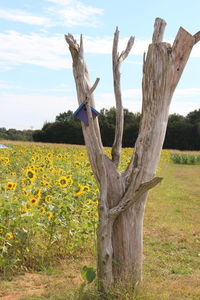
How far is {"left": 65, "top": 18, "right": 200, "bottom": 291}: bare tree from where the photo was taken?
3.23 meters

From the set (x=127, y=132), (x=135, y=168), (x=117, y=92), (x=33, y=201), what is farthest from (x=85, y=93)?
(x=127, y=132)

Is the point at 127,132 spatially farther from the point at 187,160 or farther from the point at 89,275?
the point at 89,275

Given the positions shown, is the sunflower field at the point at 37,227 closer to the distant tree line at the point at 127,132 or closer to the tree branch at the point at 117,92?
the tree branch at the point at 117,92

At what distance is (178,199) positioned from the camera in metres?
10.1

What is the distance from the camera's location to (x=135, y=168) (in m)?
3.31

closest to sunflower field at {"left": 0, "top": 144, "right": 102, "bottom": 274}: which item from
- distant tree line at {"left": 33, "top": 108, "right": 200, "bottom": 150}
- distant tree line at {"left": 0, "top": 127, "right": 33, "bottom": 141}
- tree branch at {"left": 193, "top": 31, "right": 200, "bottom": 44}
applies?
tree branch at {"left": 193, "top": 31, "right": 200, "bottom": 44}

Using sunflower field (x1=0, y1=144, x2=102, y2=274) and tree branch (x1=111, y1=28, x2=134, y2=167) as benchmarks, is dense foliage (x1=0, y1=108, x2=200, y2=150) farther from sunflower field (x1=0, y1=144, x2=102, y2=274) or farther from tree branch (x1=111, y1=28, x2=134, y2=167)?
tree branch (x1=111, y1=28, x2=134, y2=167)

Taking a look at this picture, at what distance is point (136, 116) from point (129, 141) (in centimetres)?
589

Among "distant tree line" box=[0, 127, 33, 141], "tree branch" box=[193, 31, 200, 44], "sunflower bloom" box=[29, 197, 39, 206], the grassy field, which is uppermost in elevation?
"distant tree line" box=[0, 127, 33, 141]

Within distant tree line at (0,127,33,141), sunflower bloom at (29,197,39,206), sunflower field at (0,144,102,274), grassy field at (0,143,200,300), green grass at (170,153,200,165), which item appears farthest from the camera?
distant tree line at (0,127,33,141)

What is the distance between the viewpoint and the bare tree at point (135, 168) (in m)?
3.23

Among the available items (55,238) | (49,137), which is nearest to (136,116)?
(49,137)

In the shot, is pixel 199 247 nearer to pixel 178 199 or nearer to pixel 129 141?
pixel 178 199

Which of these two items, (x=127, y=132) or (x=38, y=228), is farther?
(x=127, y=132)
